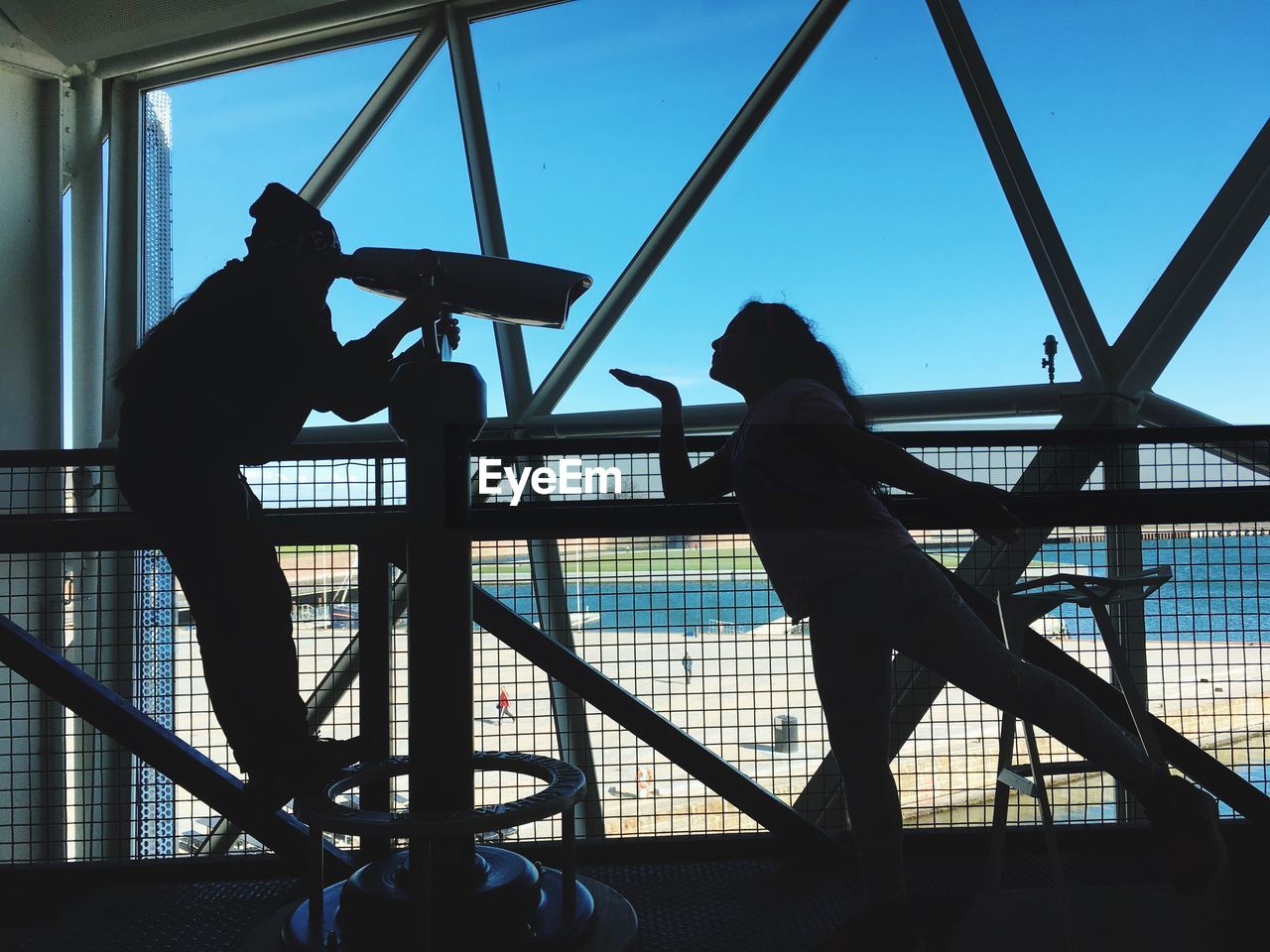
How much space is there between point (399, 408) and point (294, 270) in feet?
1.11

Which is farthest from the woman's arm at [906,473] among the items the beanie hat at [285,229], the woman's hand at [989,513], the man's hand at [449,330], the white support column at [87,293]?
the white support column at [87,293]

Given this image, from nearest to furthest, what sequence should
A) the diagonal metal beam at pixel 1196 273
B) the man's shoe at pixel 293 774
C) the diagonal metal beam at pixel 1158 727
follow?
the man's shoe at pixel 293 774
the diagonal metal beam at pixel 1158 727
the diagonal metal beam at pixel 1196 273

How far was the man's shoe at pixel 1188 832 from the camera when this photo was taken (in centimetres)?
145

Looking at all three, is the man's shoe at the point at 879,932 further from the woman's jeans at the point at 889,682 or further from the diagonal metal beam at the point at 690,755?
the diagonal metal beam at the point at 690,755

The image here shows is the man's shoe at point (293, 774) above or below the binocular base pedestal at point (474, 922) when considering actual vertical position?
above

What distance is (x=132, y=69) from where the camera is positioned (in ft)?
18.5

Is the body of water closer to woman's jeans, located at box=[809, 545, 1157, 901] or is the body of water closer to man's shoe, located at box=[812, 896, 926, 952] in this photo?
woman's jeans, located at box=[809, 545, 1157, 901]

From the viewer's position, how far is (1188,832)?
1456 millimetres

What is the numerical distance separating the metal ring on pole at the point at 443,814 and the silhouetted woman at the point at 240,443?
9 cm

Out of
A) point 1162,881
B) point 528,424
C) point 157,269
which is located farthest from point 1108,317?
point 157,269

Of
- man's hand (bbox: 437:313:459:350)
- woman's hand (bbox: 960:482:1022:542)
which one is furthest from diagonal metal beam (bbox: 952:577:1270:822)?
man's hand (bbox: 437:313:459:350)

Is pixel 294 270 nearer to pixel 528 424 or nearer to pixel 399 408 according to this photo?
pixel 399 408

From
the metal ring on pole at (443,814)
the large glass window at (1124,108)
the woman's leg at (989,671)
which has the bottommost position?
the metal ring on pole at (443,814)

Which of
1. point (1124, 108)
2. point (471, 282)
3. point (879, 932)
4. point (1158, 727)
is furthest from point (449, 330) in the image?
point (1124, 108)
